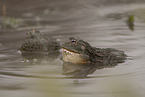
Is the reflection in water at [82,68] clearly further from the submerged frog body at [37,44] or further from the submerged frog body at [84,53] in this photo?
the submerged frog body at [37,44]

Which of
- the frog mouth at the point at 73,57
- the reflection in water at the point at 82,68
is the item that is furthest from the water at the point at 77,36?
the frog mouth at the point at 73,57

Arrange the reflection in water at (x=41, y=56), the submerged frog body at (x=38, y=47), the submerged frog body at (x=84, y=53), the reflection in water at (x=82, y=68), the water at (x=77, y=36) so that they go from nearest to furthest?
the water at (x=77, y=36)
the reflection in water at (x=82, y=68)
the submerged frog body at (x=84, y=53)
the reflection in water at (x=41, y=56)
the submerged frog body at (x=38, y=47)

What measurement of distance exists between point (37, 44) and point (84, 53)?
5.17 ft

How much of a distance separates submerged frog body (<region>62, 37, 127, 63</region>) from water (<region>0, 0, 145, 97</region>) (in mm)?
230

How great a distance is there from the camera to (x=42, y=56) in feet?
19.0

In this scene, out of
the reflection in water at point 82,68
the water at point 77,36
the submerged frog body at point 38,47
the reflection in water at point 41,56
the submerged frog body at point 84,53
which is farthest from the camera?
the submerged frog body at point 38,47

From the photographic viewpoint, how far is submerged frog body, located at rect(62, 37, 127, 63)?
4.90 metres

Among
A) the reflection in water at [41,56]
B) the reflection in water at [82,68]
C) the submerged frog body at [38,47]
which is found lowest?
the reflection in water at [82,68]

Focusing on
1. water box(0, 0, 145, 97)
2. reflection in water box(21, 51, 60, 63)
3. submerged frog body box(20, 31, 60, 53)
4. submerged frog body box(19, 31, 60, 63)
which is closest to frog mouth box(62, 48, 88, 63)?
water box(0, 0, 145, 97)

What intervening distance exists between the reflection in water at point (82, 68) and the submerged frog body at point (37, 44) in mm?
1129

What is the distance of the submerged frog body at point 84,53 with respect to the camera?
490 cm

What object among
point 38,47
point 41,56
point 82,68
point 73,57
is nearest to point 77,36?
point 38,47

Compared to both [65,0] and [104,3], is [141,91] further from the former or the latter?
[65,0]

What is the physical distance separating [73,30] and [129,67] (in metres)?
3.76
